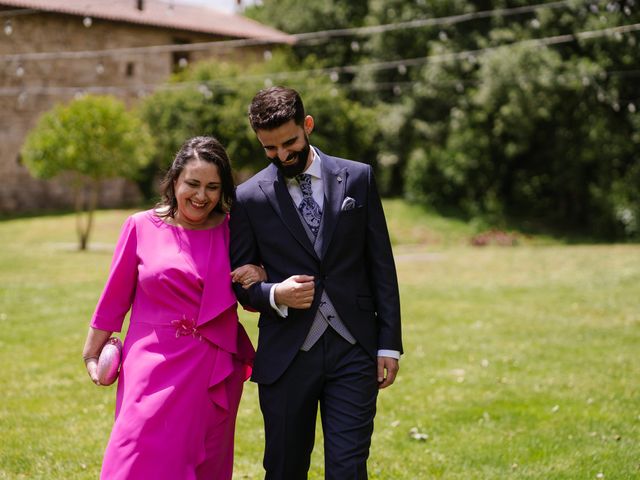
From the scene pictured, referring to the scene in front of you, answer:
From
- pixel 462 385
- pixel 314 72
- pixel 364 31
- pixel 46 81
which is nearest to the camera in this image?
pixel 462 385

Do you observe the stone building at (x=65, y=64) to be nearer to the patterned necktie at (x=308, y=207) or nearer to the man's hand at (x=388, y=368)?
the patterned necktie at (x=308, y=207)

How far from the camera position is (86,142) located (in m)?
22.9

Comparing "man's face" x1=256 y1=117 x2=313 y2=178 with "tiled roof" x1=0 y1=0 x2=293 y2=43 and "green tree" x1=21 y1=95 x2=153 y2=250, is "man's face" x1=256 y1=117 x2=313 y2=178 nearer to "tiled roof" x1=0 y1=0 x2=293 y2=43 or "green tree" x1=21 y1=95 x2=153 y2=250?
"green tree" x1=21 y1=95 x2=153 y2=250

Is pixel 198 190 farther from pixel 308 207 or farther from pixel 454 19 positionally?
pixel 454 19

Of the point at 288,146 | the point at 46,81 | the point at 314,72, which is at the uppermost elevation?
the point at 46,81

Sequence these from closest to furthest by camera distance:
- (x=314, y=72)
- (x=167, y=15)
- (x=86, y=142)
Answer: (x=86, y=142), (x=314, y=72), (x=167, y=15)

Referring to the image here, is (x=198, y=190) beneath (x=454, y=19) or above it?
beneath

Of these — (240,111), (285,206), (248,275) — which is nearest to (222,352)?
(248,275)

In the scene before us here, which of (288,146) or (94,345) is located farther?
(94,345)

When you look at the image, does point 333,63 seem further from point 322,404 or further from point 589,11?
point 322,404

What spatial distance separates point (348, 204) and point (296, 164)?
11.6 inches

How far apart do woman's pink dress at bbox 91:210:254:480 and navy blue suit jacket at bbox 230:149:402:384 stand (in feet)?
0.52

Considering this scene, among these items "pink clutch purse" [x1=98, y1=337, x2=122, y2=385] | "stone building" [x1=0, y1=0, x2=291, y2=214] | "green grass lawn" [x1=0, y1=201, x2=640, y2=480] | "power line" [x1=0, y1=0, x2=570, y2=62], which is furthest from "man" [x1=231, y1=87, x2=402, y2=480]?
"stone building" [x1=0, y1=0, x2=291, y2=214]

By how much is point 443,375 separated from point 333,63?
32291 millimetres
